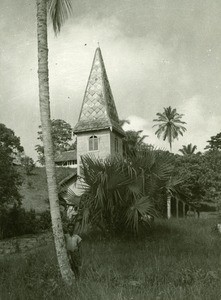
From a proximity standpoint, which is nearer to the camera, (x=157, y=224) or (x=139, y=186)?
(x=139, y=186)

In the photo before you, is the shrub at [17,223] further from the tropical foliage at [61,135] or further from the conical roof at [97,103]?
the tropical foliage at [61,135]

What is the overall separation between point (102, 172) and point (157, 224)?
4661 millimetres

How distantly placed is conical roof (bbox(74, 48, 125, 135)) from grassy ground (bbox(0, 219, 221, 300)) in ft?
62.2

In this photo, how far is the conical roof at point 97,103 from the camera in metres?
32.3

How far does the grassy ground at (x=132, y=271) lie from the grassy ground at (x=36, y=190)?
Result: 1005 inches

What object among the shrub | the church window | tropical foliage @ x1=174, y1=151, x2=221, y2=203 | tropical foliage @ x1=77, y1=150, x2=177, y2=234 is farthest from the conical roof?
tropical foliage @ x1=77, y1=150, x2=177, y2=234

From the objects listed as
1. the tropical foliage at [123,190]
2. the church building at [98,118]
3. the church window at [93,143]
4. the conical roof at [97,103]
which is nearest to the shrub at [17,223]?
the church building at [98,118]

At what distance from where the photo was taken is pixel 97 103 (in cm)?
3269

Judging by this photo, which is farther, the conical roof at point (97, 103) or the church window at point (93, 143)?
the church window at point (93, 143)

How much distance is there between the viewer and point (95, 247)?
12.7m

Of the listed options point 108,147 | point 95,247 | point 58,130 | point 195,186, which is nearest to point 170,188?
point 95,247

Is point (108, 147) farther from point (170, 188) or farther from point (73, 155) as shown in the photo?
point (73, 155)

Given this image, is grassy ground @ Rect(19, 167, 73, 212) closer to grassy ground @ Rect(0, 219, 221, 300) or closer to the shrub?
the shrub

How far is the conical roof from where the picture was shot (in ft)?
106
